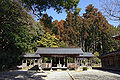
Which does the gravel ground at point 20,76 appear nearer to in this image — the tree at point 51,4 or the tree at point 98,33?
the tree at point 51,4

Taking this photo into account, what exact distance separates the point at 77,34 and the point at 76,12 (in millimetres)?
29384

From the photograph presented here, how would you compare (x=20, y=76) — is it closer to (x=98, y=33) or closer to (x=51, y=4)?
(x=51, y=4)

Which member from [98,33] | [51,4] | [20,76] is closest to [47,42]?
[98,33]

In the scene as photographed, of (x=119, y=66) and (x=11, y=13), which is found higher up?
(x=11, y=13)

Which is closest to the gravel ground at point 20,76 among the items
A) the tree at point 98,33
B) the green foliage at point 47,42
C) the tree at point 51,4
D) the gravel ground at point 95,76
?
the gravel ground at point 95,76

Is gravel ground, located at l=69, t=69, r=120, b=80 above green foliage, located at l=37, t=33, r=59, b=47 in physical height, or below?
below

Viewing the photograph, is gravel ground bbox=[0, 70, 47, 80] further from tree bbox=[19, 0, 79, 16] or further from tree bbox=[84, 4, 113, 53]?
tree bbox=[84, 4, 113, 53]

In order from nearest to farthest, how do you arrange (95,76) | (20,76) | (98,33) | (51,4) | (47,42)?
(51,4) < (20,76) < (95,76) < (47,42) < (98,33)

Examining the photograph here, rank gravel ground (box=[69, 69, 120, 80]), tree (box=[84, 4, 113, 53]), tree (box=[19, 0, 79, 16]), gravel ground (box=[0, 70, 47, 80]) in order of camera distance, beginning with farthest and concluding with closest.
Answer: tree (box=[84, 4, 113, 53]) < gravel ground (box=[69, 69, 120, 80]) < gravel ground (box=[0, 70, 47, 80]) < tree (box=[19, 0, 79, 16])

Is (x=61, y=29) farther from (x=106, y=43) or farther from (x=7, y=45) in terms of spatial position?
→ (x=7, y=45)

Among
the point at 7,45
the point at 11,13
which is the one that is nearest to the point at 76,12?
the point at 11,13

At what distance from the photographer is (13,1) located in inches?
309

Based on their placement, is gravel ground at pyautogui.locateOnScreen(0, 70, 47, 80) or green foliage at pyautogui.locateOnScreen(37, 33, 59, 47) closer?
gravel ground at pyautogui.locateOnScreen(0, 70, 47, 80)

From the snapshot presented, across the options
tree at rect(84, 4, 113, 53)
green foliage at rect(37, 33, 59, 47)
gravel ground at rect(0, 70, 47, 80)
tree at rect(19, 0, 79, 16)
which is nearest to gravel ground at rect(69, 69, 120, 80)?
gravel ground at rect(0, 70, 47, 80)
